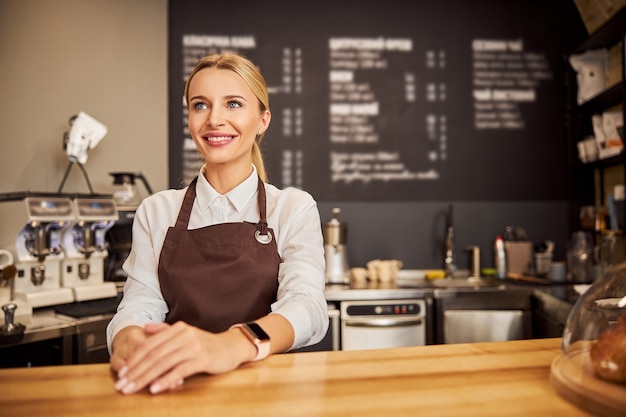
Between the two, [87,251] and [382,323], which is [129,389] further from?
[382,323]

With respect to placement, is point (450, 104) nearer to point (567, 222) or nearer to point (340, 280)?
point (567, 222)

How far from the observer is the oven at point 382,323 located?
9.89ft

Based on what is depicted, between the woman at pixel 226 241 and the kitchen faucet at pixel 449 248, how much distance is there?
2367 millimetres

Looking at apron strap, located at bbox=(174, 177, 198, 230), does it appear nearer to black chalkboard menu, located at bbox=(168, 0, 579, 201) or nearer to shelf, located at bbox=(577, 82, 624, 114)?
black chalkboard menu, located at bbox=(168, 0, 579, 201)

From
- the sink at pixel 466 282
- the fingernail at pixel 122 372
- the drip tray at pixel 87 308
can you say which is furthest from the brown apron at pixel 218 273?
the sink at pixel 466 282

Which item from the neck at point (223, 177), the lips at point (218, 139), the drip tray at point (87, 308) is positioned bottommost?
the drip tray at point (87, 308)

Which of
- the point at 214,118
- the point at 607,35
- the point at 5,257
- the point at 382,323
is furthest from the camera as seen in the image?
the point at 607,35

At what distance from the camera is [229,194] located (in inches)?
60.1

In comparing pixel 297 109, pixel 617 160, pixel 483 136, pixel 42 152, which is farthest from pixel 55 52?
Result: pixel 617 160

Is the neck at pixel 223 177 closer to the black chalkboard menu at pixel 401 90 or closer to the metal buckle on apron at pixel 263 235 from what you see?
the metal buckle on apron at pixel 263 235

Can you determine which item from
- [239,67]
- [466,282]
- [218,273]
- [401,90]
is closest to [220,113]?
[239,67]

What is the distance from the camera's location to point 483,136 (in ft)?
12.7

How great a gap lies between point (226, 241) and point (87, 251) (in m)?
1.46

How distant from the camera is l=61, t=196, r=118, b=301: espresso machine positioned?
259 cm
